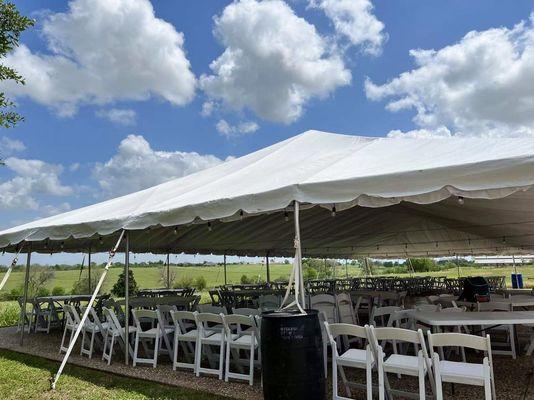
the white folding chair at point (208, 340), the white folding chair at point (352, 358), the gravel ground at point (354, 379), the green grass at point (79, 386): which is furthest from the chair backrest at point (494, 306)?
the green grass at point (79, 386)

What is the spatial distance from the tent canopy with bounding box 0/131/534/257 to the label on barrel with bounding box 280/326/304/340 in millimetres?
1230

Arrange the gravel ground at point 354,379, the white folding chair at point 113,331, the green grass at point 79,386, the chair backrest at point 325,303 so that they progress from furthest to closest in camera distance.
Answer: the chair backrest at point 325,303, the white folding chair at point 113,331, the green grass at point 79,386, the gravel ground at point 354,379

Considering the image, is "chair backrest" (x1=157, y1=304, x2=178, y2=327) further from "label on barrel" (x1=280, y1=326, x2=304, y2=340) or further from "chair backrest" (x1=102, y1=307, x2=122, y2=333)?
"label on barrel" (x1=280, y1=326, x2=304, y2=340)

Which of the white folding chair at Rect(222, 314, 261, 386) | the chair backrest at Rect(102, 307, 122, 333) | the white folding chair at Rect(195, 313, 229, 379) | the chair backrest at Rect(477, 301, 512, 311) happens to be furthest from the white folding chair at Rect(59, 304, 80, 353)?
the chair backrest at Rect(477, 301, 512, 311)

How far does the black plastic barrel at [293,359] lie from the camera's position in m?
3.45

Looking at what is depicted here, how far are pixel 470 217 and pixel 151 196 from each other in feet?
19.8

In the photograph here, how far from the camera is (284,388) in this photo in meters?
3.44

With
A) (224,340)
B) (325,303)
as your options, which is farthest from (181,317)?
(325,303)

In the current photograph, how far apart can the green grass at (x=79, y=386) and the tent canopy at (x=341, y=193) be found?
188 centimetres

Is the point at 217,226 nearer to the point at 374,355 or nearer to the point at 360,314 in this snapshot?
the point at 360,314

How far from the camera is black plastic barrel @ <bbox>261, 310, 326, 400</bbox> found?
3.45 meters

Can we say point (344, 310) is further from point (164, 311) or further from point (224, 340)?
point (164, 311)

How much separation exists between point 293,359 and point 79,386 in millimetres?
2872

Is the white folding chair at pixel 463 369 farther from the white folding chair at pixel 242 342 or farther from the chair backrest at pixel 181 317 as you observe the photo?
the chair backrest at pixel 181 317
